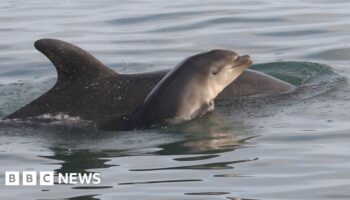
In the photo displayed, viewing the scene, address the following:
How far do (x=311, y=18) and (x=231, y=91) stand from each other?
735cm

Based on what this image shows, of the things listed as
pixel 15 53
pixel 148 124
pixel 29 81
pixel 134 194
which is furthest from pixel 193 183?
pixel 15 53

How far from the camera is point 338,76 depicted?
634 inches

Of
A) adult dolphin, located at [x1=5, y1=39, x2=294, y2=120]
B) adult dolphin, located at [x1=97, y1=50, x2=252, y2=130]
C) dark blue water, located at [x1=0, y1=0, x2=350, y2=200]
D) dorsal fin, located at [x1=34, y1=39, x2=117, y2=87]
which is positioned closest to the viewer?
dark blue water, located at [x1=0, y1=0, x2=350, y2=200]

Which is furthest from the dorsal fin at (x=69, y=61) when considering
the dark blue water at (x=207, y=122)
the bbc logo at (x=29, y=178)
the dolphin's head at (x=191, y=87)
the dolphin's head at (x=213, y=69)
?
the bbc logo at (x=29, y=178)

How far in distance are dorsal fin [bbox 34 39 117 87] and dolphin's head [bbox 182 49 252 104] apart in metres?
1.10

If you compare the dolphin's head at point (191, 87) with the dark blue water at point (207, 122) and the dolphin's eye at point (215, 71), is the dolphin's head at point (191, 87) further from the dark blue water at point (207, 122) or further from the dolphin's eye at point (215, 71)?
the dark blue water at point (207, 122)

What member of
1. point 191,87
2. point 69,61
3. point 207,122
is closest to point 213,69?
point 191,87

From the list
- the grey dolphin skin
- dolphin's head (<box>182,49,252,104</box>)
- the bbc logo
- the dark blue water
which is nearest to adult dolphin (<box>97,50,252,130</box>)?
dolphin's head (<box>182,49,252,104</box>)

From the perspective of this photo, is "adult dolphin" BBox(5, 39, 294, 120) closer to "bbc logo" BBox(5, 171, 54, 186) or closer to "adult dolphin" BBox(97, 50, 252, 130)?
"adult dolphin" BBox(97, 50, 252, 130)

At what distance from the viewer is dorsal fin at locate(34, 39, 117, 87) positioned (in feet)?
45.1

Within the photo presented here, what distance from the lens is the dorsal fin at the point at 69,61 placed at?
45.1ft

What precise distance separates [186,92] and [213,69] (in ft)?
1.52

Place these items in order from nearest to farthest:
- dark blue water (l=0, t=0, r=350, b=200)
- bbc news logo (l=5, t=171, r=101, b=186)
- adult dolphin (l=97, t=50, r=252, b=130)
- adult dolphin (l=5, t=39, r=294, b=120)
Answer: dark blue water (l=0, t=0, r=350, b=200) → bbc news logo (l=5, t=171, r=101, b=186) → adult dolphin (l=97, t=50, r=252, b=130) → adult dolphin (l=5, t=39, r=294, b=120)

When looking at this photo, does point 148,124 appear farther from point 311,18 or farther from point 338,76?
point 311,18
